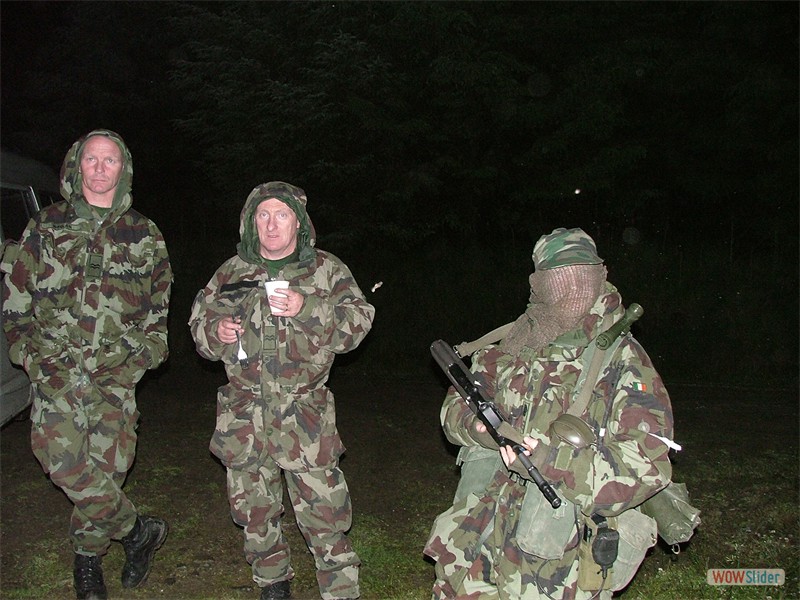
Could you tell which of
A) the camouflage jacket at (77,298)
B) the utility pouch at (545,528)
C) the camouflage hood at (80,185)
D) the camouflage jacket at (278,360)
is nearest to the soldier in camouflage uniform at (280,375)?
the camouflage jacket at (278,360)

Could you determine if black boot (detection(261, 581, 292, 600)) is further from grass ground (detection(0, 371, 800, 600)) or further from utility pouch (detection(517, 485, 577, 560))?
utility pouch (detection(517, 485, 577, 560))

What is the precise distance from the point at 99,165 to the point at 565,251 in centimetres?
237

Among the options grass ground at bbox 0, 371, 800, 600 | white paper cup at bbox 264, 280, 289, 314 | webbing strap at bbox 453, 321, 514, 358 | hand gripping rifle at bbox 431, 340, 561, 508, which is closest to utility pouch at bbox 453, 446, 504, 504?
hand gripping rifle at bbox 431, 340, 561, 508

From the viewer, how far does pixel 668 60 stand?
12.7m

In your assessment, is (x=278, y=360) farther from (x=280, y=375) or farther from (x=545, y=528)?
(x=545, y=528)

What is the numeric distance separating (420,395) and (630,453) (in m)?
6.08

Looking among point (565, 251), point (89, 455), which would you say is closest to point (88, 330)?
point (89, 455)

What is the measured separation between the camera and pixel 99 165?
12.1 feet

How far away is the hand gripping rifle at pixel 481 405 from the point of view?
2516mm

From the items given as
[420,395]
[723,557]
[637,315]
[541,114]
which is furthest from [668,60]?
[637,315]

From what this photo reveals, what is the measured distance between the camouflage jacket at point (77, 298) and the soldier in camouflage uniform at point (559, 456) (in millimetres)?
1764

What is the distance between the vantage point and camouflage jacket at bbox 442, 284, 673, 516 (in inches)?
97.0

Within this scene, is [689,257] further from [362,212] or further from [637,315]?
[637,315]

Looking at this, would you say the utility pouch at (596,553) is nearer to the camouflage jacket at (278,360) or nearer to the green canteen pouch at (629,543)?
the green canteen pouch at (629,543)
